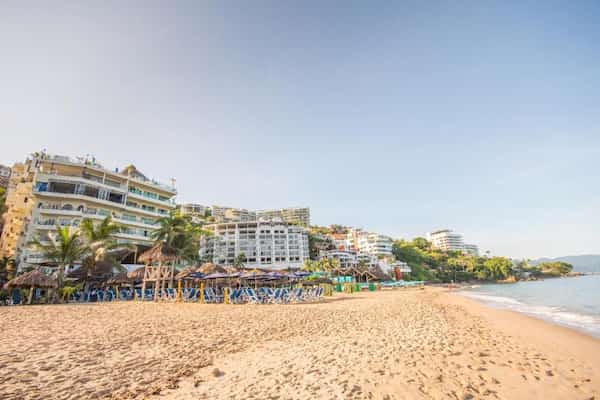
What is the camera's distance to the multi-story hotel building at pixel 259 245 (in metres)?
71.0

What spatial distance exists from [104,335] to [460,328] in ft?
37.5

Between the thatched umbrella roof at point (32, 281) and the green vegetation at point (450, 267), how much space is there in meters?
85.0

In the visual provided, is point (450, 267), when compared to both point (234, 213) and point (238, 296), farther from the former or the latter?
point (238, 296)

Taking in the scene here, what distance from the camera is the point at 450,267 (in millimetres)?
94500

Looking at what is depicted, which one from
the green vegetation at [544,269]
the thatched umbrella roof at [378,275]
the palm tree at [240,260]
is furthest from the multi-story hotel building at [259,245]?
the green vegetation at [544,269]

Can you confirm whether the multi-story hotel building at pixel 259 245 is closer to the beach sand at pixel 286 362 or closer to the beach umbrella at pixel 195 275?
the beach umbrella at pixel 195 275

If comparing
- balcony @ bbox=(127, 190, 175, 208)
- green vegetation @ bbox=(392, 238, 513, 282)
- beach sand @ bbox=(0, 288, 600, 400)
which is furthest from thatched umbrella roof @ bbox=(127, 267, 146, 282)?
green vegetation @ bbox=(392, 238, 513, 282)

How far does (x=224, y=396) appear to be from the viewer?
14.0 ft

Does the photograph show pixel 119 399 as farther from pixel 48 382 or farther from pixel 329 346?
pixel 329 346

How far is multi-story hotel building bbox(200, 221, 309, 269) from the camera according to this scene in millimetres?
71000

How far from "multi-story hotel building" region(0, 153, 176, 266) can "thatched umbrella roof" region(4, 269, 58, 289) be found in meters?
13.3

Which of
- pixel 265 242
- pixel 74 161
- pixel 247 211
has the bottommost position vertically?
pixel 265 242

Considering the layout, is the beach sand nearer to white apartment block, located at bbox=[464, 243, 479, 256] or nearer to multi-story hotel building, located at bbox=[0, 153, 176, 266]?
multi-story hotel building, located at bbox=[0, 153, 176, 266]

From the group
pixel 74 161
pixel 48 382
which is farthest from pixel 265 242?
pixel 48 382
